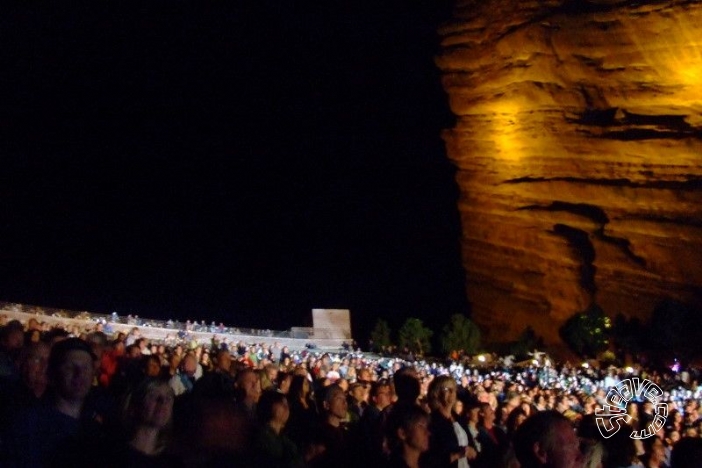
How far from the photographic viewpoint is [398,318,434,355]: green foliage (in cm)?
3769

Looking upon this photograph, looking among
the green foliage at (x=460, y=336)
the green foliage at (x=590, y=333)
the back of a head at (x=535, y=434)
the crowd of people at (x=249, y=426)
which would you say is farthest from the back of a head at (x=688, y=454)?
the green foliage at (x=460, y=336)

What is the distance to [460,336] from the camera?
37.3 metres

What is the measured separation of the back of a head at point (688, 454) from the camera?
13.5 feet

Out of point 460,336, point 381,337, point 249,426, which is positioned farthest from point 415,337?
point 249,426

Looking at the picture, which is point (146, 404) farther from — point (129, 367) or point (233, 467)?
point (129, 367)

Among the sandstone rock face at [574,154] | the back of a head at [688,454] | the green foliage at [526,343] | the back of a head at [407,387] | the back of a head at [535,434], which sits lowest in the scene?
the back of a head at [688,454]

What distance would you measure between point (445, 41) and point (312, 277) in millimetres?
24309

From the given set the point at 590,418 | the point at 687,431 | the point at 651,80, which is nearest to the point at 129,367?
the point at 590,418

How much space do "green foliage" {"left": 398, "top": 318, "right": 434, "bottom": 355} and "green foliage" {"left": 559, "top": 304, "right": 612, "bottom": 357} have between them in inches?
271

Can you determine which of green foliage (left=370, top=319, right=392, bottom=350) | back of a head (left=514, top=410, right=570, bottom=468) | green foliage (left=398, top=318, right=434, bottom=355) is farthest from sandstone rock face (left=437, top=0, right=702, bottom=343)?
back of a head (left=514, top=410, right=570, bottom=468)

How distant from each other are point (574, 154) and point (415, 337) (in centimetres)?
1034

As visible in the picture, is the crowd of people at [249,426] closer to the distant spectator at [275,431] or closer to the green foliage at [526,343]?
the distant spectator at [275,431]

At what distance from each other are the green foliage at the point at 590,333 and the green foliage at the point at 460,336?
4961 millimetres

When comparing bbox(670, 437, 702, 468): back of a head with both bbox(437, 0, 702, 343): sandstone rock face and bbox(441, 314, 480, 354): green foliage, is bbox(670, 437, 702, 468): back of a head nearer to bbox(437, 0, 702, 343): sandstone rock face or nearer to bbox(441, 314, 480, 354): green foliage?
bbox(437, 0, 702, 343): sandstone rock face
